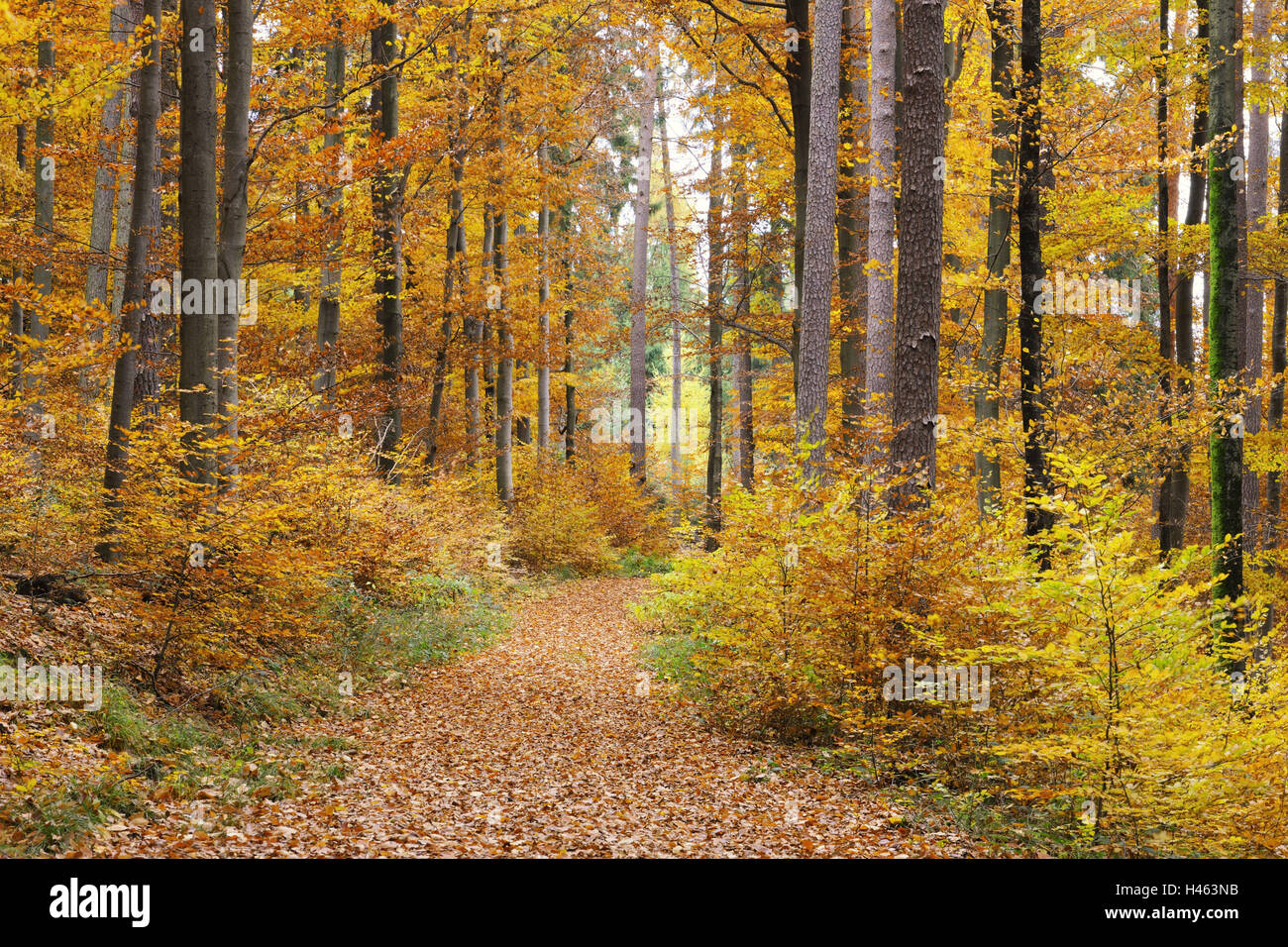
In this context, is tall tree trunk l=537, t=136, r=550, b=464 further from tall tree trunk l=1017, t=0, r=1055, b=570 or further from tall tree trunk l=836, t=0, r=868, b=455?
tall tree trunk l=1017, t=0, r=1055, b=570

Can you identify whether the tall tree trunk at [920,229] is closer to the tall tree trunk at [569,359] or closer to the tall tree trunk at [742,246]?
the tall tree trunk at [742,246]

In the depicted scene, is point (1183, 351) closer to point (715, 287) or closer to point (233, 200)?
point (715, 287)

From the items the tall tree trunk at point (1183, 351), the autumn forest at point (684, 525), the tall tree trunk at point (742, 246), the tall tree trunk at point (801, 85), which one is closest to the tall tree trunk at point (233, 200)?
the autumn forest at point (684, 525)

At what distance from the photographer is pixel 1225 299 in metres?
8.70

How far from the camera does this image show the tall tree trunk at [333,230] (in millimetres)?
10860

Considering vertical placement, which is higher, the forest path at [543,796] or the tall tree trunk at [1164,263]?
the tall tree trunk at [1164,263]

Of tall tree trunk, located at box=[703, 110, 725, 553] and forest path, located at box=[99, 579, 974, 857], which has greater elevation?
tall tree trunk, located at box=[703, 110, 725, 553]

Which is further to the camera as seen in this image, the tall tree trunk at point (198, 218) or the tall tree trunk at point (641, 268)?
the tall tree trunk at point (641, 268)

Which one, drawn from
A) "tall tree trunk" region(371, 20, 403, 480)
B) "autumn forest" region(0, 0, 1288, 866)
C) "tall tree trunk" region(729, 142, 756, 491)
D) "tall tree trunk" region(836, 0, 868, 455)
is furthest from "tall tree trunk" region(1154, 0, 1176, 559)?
"tall tree trunk" region(371, 20, 403, 480)

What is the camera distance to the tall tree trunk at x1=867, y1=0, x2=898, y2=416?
35.3 ft

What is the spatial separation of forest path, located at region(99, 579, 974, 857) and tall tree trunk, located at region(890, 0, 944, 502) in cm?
304

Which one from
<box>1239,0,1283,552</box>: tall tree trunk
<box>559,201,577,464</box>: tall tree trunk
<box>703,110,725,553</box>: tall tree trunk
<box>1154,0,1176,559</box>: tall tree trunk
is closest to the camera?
<box>1154,0,1176,559</box>: tall tree trunk

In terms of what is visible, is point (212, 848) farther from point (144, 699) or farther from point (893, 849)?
point (893, 849)

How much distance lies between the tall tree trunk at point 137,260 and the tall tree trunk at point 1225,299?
1011 cm
